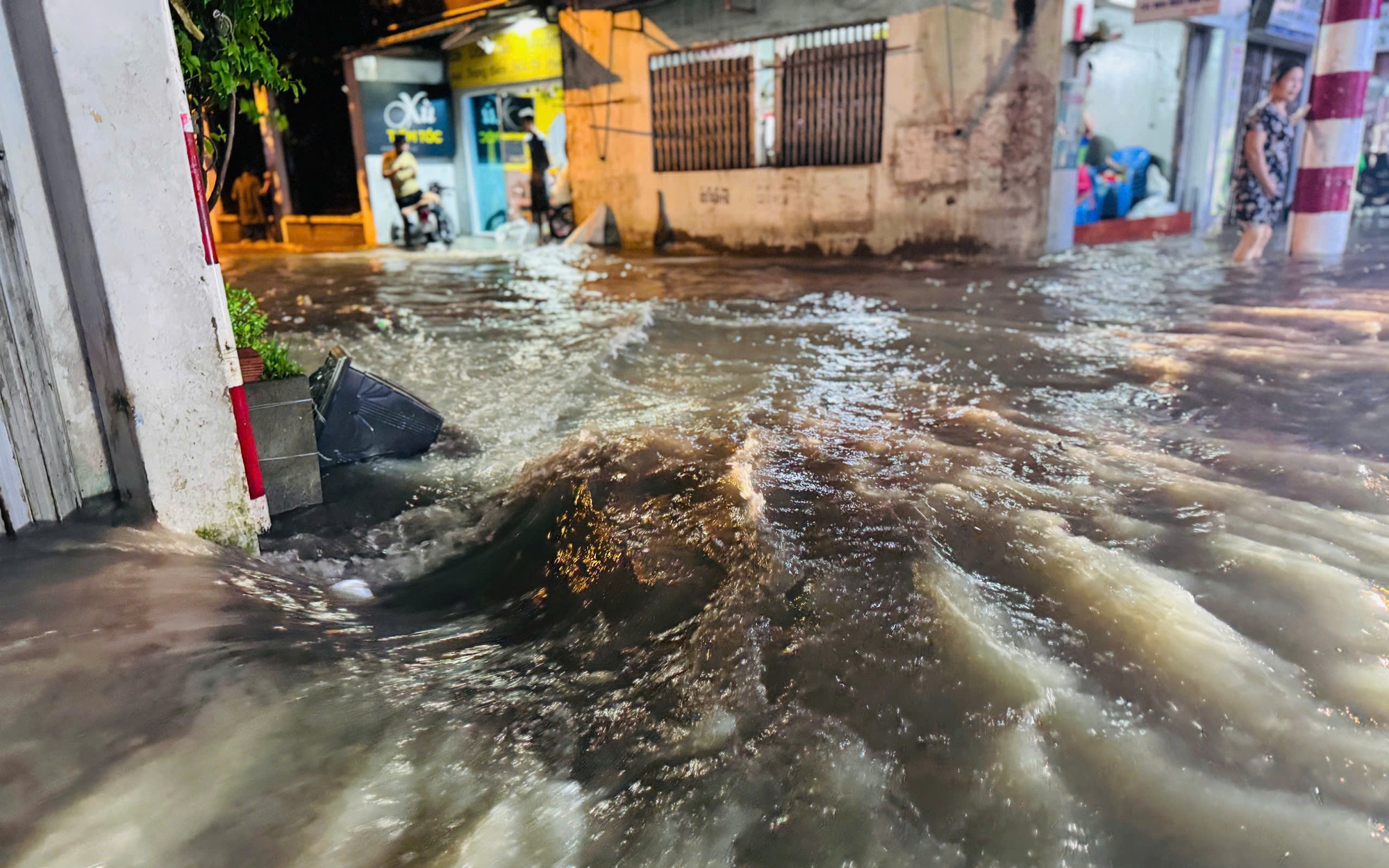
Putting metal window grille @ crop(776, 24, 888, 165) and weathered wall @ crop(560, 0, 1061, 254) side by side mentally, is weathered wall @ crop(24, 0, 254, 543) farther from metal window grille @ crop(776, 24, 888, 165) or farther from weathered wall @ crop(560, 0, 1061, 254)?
metal window grille @ crop(776, 24, 888, 165)

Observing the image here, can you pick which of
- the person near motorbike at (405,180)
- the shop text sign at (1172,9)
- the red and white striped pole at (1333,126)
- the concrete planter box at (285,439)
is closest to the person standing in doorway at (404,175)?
the person near motorbike at (405,180)

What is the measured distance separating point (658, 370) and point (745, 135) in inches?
362

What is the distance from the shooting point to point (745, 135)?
46.5ft

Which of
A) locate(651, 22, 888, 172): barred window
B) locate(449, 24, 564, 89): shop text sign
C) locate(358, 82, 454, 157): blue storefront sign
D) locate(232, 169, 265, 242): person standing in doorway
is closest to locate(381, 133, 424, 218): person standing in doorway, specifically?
locate(358, 82, 454, 157): blue storefront sign

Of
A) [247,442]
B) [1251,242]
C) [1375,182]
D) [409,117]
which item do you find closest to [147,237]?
[247,442]

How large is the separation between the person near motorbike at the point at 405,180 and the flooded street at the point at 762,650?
45.0 ft

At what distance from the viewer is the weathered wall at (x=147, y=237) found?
281 cm

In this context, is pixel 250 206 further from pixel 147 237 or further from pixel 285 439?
pixel 147 237

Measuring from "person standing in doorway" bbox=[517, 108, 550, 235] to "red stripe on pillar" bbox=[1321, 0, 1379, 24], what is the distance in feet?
43.3

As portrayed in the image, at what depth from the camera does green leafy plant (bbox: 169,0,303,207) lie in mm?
3852

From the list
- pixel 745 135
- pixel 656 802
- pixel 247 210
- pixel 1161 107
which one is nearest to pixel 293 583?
pixel 656 802

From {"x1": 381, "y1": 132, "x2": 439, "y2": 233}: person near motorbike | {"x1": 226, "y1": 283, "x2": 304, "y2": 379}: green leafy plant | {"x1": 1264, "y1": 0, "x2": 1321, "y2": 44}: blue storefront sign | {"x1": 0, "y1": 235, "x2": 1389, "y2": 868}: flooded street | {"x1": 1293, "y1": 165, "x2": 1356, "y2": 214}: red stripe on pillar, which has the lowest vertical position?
{"x1": 0, "y1": 235, "x2": 1389, "y2": 868}: flooded street

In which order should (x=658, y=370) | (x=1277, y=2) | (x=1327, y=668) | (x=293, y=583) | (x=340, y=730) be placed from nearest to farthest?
1. (x=340, y=730)
2. (x=1327, y=668)
3. (x=293, y=583)
4. (x=658, y=370)
5. (x=1277, y=2)

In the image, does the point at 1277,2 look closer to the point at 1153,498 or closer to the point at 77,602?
the point at 1153,498
